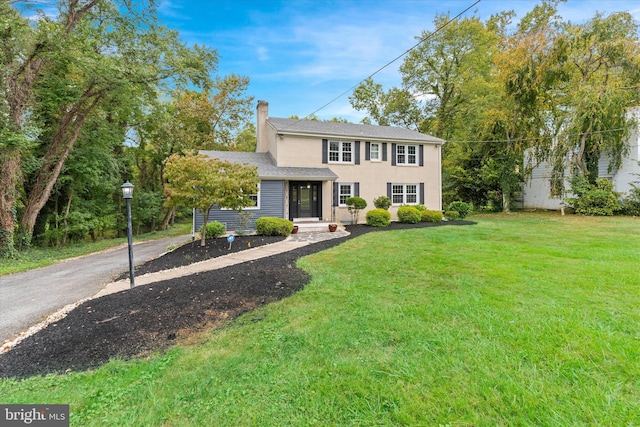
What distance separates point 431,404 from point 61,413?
286cm

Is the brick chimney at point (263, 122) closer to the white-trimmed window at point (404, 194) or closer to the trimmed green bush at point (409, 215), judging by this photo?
the white-trimmed window at point (404, 194)

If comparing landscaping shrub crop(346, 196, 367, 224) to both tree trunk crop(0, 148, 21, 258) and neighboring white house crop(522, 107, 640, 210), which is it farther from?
neighboring white house crop(522, 107, 640, 210)

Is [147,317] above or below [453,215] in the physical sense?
below

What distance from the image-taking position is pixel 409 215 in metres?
14.9

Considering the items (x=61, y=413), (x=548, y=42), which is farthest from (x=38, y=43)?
(x=548, y=42)

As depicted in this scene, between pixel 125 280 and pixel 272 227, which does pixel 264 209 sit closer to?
pixel 272 227

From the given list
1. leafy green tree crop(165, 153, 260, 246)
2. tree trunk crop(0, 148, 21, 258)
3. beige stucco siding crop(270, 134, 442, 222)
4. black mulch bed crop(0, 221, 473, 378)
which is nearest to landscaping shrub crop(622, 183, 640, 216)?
beige stucco siding crop(270, 134, 442, 222)

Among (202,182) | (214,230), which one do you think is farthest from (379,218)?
(202,182)

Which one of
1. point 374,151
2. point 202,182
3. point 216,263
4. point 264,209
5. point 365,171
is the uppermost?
point 374,151

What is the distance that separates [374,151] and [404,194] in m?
3.14

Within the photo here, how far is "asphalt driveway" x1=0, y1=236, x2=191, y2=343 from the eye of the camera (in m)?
4.43

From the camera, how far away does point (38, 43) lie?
29.9ft

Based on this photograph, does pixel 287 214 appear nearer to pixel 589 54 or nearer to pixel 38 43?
pixel 38 43

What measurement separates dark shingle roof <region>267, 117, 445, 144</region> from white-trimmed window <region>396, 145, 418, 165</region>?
49 centimetres
